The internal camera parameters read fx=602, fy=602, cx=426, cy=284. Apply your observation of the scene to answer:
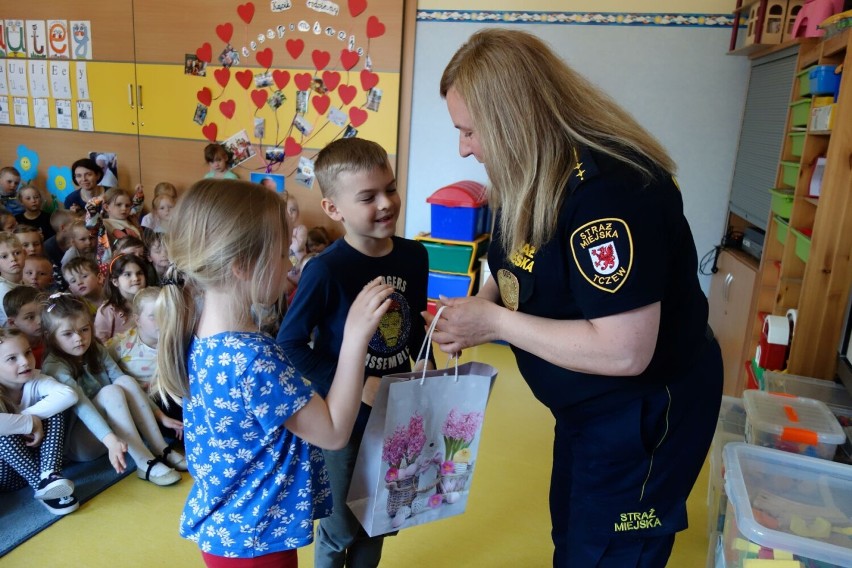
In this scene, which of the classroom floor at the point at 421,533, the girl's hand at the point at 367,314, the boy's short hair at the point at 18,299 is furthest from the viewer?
the boy's short hair at the point at 18,299

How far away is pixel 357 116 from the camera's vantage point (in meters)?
4.07

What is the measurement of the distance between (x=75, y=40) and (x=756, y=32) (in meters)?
4.66

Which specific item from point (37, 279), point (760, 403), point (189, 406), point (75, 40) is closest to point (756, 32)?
point (760, 403)

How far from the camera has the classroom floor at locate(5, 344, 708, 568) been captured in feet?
5.87

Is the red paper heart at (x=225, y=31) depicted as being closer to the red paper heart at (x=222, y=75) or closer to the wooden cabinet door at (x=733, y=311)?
the red paper heart at (x=222, y=75)

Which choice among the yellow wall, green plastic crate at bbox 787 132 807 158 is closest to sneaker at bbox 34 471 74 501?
green plastic crate at bbox 787 132 807 158

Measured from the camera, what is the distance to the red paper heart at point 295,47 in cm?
409

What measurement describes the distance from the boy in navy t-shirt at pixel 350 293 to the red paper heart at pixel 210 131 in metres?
3.35

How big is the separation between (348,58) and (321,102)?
1.15 ft

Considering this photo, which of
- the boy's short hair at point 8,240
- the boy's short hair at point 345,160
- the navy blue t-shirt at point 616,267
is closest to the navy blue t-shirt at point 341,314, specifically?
the boy's short hair at point 345,160

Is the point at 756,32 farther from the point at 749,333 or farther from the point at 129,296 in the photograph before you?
the point at 129,296

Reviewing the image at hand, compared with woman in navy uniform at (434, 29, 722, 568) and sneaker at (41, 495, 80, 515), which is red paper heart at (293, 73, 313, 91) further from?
woman in navy uniform at (434, 29, 722, 568)

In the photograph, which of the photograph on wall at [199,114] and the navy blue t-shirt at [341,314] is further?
the photograph on wall at [199,114]

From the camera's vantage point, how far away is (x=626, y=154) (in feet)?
3.16
